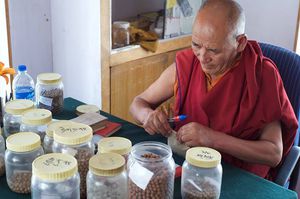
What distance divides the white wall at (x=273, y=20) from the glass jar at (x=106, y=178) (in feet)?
7.05

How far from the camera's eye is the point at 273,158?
1.45 metres

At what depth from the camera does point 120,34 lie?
8.58ft

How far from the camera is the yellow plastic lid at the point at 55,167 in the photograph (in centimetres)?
97

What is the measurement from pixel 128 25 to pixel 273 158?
4.83 feet

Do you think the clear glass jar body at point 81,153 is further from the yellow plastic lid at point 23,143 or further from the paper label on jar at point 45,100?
the paper label on jar at point 45,100

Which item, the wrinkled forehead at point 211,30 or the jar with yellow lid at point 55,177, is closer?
the jar with yellow lid at point 55,177

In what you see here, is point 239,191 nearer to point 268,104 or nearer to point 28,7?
point 268,104

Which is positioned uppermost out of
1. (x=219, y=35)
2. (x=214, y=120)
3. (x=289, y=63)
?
(x=219, y=35)

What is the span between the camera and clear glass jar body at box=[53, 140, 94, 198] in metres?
1.13

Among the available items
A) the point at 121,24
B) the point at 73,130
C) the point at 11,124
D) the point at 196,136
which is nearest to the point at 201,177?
the point at 196,136

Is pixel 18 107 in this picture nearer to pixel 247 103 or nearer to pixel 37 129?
pixel 37 129

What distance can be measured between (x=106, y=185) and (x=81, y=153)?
14 cm

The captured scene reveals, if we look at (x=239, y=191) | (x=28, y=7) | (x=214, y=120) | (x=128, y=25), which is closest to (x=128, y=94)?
(x=128, y=25)

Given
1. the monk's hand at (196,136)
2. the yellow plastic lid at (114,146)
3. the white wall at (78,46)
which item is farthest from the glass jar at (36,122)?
the white wall at (78,46)
